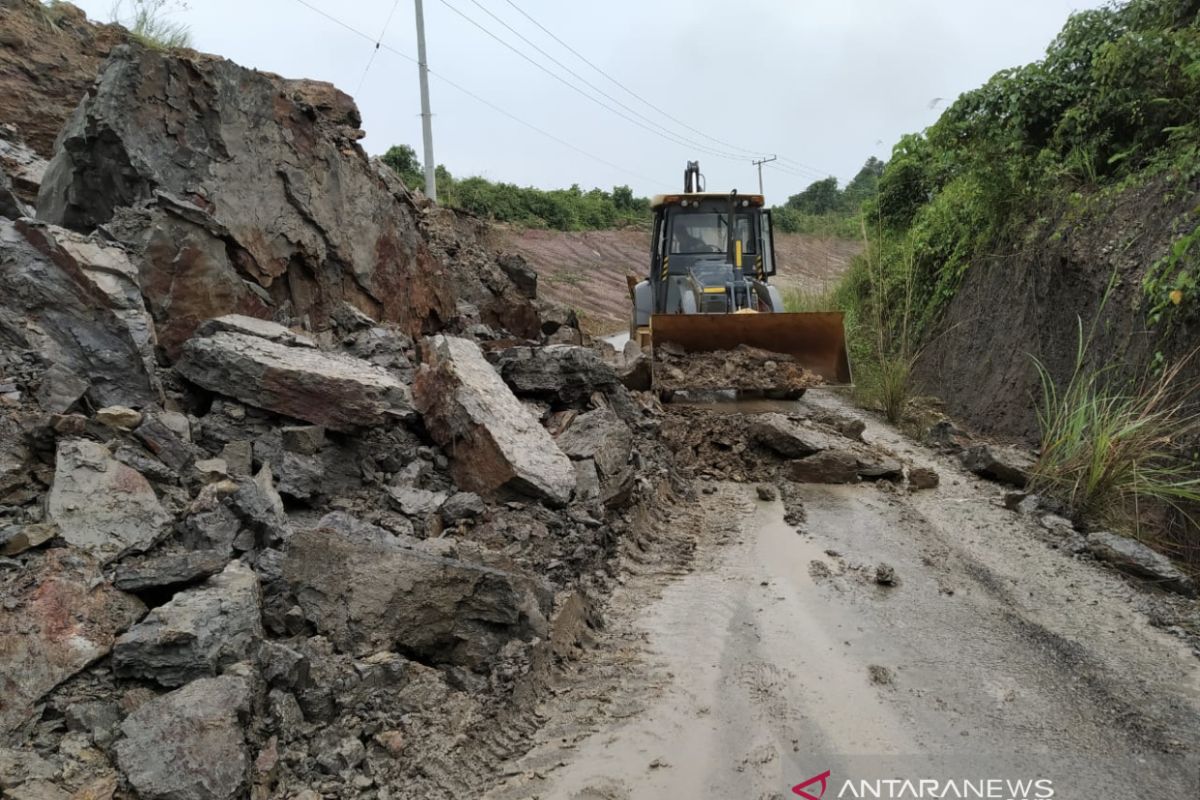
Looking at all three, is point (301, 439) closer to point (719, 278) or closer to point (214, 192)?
point (214, 192)

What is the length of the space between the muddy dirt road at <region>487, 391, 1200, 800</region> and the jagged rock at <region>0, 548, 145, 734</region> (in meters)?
1.40

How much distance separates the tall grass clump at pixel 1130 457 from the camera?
4.63 metres

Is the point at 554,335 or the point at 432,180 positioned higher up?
the point at 432,180

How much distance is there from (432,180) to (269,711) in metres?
14.3

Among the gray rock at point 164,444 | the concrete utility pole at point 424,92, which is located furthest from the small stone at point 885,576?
the concrete utility pole at point 424,92

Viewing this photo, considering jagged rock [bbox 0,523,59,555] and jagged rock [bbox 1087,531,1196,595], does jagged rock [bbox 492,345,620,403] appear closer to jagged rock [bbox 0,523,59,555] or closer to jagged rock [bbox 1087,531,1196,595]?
jagged rock [bbox 0,523,59,555]

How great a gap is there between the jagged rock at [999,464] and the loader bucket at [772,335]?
2102 mm

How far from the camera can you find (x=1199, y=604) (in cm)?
384

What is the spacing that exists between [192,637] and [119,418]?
58.2 inches

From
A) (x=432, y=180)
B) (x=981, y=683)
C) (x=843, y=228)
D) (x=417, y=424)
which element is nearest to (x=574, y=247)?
(x=432, y=180)

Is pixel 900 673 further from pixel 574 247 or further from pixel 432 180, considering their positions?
pixel 574 247

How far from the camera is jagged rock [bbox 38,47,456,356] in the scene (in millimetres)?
5066

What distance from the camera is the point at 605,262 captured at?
102 feet

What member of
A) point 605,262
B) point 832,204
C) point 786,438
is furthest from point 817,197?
A: point 786,438
